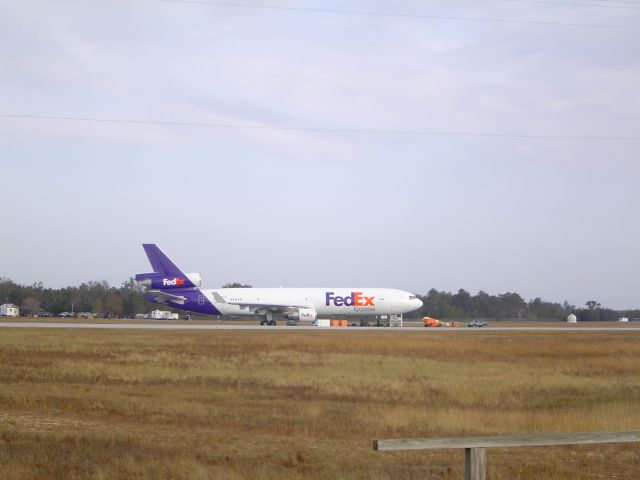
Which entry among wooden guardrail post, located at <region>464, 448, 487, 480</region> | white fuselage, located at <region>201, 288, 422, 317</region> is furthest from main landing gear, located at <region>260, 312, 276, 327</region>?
wooden guardrail post, located at <region>464, 448, 487, 480</region>

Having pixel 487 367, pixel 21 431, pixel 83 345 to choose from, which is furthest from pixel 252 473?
pixel 83 345

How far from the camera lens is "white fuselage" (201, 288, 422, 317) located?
7506 cm

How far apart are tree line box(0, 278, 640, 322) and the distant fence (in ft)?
437

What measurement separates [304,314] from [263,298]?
4337 millimetres

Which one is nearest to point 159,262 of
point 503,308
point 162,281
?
point 162,281

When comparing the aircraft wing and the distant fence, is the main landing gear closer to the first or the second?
the aircraft wing

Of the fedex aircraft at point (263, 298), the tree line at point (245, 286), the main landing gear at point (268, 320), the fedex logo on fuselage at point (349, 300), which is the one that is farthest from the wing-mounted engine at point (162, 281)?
the tree line at point (245, 286)

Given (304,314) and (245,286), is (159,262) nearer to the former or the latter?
(304,314)

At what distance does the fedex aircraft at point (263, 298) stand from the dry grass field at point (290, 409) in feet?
125

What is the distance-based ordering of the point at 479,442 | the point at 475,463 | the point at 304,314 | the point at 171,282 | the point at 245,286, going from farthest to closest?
1. the point at 245,286
2. the point at 171,282
3. the point at 304,314
4. the point at 475,463
5. the point at 479,442

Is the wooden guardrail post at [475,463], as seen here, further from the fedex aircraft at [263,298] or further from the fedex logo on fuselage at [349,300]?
the fedex logo on fuselage at [349,300]

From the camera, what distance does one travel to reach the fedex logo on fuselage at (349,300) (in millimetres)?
75812

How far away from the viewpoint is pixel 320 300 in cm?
7594

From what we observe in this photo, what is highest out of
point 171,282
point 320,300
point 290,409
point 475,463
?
point 171,282
